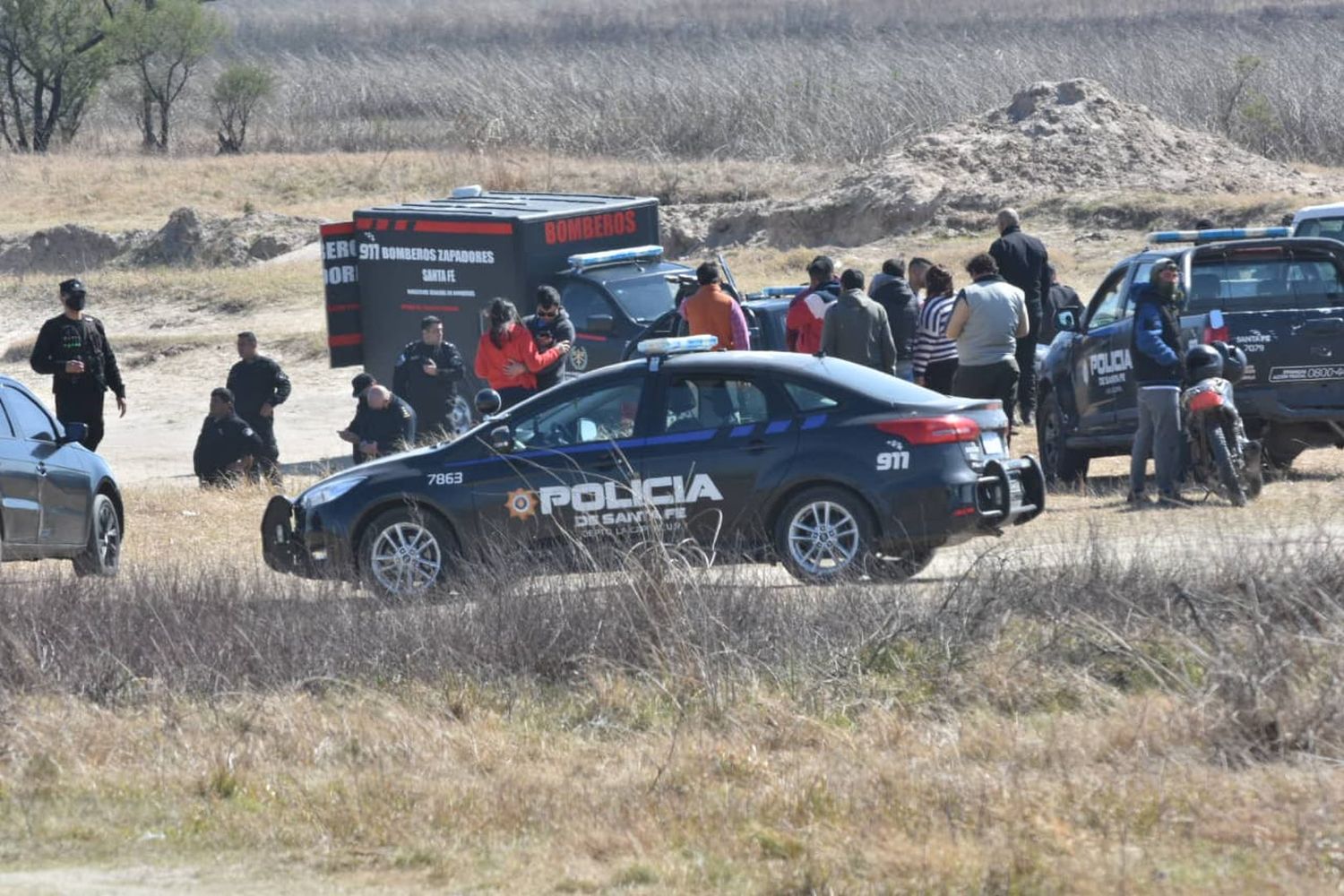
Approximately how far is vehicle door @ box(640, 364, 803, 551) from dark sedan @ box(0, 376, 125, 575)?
151 inches

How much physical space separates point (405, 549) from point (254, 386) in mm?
6416

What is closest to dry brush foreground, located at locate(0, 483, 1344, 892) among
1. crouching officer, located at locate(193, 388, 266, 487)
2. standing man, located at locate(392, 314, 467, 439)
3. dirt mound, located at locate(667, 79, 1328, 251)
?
crouching officer, located at locate(193, 388, 266, 487)

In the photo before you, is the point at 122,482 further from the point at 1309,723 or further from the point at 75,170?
the point at 75,170

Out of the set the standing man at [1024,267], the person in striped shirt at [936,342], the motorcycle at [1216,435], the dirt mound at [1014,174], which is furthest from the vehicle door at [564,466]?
the dirt mound at [1014,174]

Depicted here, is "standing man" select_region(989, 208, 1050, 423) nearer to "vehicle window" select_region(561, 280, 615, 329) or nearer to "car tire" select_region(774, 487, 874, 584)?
"vehicle window" select_region(561, 280, 615, 329)

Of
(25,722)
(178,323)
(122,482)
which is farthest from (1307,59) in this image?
(25,722)

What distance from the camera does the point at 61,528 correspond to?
11.7 metres

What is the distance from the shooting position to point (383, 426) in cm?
1477

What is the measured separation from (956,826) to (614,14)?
81954 mm

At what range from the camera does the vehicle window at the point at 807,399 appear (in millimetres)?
10086

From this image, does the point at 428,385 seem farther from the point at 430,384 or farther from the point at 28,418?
the point at 28,418

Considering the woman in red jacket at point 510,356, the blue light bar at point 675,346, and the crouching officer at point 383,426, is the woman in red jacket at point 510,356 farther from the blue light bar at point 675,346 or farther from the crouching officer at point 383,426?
the blue light bar at point 675,346

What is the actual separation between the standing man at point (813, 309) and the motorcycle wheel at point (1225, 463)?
348cm

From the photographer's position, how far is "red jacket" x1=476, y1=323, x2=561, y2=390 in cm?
1407
